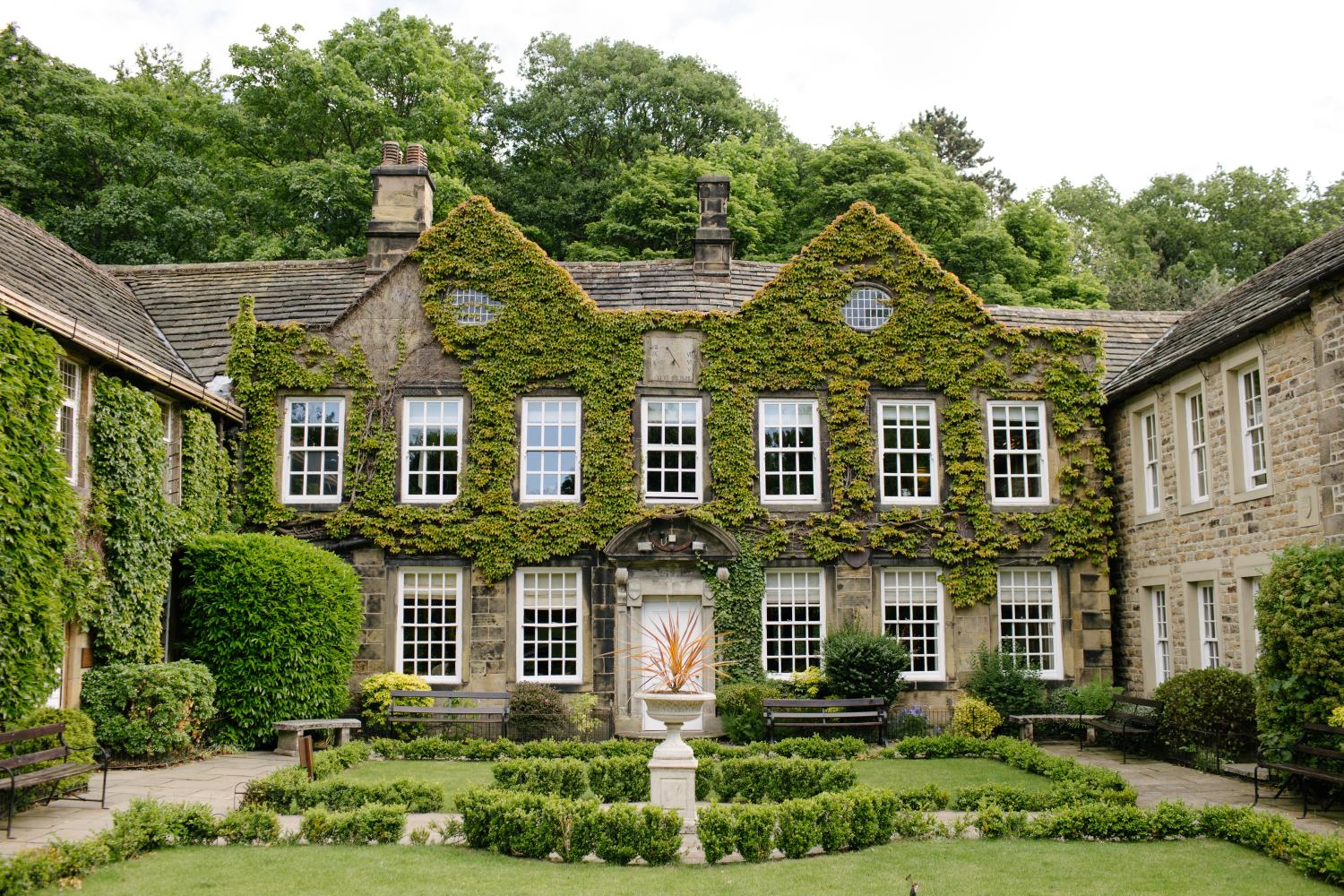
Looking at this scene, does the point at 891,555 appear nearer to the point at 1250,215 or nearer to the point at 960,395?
the point at 960,395

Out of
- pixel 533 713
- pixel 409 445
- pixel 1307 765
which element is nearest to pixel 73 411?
pixel 409 445

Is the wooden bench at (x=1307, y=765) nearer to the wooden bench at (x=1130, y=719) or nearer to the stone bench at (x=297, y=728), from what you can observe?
the wooden bench at (x=1130, y=719)

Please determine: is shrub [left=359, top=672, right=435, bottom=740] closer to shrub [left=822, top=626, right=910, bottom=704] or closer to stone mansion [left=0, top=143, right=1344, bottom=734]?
stone mansion [left=0, top=143, right=1344, bottom=734]

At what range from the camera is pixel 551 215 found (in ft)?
125

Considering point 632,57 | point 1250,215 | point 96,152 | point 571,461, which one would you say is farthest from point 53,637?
point 1250,215

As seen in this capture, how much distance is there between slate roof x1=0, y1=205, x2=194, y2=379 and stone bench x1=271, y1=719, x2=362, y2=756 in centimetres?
553

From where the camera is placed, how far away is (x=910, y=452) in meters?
21.2

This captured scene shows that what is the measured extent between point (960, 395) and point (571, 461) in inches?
283

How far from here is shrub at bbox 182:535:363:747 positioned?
56.9 ft

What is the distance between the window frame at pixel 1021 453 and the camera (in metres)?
21.1

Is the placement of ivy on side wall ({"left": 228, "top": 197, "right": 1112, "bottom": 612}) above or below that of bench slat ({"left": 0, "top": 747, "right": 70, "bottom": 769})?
above

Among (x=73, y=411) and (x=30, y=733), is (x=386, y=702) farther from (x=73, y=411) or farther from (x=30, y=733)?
(x=30, y=733)

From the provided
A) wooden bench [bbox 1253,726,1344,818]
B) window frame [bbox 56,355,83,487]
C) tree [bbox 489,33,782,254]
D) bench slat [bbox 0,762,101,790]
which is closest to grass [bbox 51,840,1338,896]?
bench slat [bbox 0,762,101,790]

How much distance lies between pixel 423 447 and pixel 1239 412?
43.9 ft
